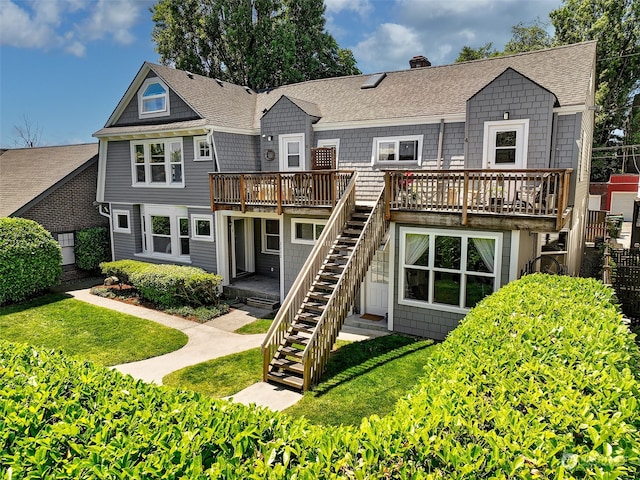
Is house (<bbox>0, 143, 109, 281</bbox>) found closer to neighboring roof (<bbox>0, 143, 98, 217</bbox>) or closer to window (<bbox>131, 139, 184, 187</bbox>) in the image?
neighboring roof (<bbox>0, 143, 98, 217</bbox>)

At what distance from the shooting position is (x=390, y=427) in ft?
10.6

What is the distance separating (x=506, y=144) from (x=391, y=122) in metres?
3.50

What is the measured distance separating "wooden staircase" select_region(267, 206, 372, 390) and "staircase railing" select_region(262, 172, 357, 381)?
116 mm

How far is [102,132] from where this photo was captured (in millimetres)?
17250

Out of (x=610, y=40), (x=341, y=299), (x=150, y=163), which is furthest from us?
(x=610, y=40)

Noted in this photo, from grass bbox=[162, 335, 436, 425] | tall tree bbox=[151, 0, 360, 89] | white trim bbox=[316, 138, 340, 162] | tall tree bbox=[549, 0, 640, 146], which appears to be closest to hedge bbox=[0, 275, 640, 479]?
grass bbox=[162, 335, 436, 425]

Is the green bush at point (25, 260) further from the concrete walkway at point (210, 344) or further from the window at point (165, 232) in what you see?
the window at point (165, 232)

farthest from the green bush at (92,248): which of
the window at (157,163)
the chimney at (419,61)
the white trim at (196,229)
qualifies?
the chimney at (419,61)

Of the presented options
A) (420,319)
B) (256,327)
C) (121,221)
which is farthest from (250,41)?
(420,319)

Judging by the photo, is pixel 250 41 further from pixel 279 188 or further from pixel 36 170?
pixel 279 188

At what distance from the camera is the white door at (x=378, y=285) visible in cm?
1232

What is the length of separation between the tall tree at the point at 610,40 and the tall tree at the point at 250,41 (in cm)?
1678

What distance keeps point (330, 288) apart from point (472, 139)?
5.83 meters

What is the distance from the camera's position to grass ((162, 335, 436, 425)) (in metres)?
7.54
